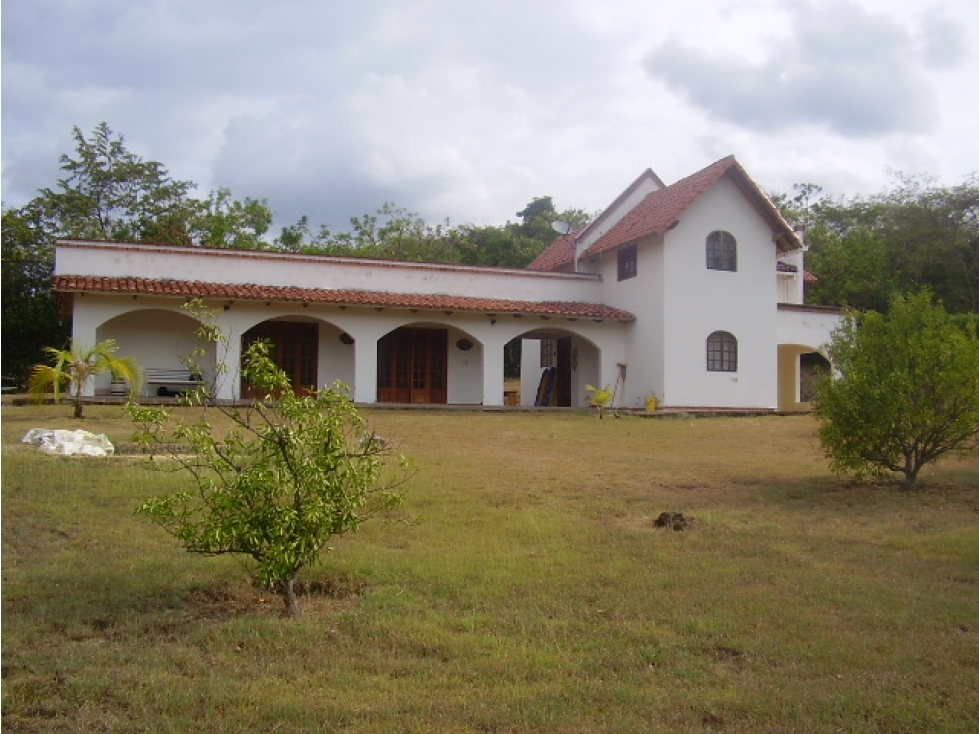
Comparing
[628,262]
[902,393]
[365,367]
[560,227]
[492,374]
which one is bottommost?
[902,393]

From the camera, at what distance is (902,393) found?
1057 centimetres

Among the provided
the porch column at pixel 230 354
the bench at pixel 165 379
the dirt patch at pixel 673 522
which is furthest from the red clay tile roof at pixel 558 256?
the dirt patch at pixel 673 522

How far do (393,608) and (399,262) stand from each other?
54.7ft

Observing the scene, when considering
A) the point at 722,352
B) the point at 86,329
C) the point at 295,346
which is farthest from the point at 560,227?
the point at 86,329

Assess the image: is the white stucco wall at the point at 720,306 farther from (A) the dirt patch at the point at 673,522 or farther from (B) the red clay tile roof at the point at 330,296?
(A) the dirt patch at the point at 673,522

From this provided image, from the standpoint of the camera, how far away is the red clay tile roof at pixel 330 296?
62.4 feet

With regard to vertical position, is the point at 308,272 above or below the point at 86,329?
above

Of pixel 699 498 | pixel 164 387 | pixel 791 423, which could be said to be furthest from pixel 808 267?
pixel 699 498

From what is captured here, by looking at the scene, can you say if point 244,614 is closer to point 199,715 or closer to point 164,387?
point 199,715

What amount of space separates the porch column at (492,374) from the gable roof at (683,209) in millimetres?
4064

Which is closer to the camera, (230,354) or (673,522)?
(673,522)

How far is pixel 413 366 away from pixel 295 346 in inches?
116

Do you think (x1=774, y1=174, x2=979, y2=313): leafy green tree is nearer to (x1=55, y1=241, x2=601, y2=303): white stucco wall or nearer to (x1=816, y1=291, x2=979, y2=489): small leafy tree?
(x1=55, y1=241, x2=601, y2=303): white stucco wall

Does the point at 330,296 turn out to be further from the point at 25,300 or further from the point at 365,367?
the point at 25,300
